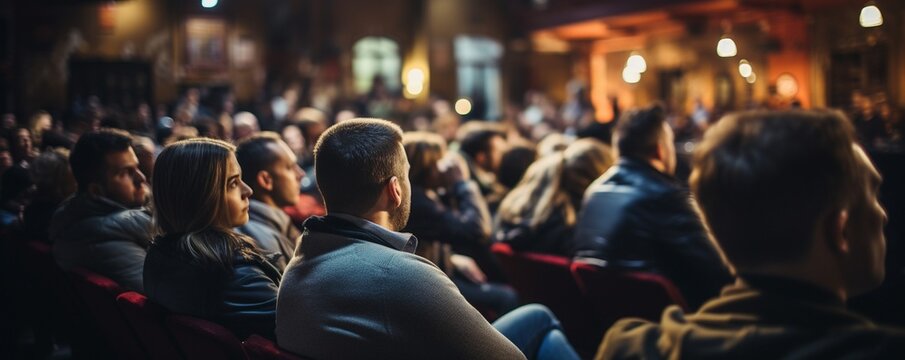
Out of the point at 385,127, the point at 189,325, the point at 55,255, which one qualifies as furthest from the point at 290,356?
the point at 55,255

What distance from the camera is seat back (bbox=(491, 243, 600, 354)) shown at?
11.7 ft

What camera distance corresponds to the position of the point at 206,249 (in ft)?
7.81

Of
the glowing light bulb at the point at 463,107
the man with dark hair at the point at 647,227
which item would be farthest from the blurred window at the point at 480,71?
the man with dark hair at the point at 647,227

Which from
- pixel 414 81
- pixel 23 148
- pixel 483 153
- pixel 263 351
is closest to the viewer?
pixel 263 351

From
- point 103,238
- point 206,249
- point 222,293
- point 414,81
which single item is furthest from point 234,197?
point 414,81

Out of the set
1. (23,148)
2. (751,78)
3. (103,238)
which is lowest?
(103,238)

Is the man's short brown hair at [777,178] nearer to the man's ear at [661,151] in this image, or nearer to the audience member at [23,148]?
the man's ear at [661,151]

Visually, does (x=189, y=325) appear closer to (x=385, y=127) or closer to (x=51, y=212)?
(x=385, y=127)

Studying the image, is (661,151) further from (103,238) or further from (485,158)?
(485,158)

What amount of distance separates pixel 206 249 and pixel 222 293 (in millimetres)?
153

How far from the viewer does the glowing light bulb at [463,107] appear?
18000 mm

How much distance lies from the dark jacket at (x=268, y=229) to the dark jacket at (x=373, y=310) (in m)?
1.09

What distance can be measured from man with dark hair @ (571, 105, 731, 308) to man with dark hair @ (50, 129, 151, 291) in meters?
1.84

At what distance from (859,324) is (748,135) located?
1.04 ft
